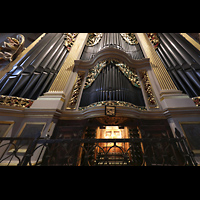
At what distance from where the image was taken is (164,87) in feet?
12.1

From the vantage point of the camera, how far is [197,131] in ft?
8.07

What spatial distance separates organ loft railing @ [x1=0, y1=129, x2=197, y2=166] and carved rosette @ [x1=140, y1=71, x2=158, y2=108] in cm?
129

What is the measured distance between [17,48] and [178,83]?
7709 millimetres

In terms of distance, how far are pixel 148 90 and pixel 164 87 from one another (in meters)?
0.57

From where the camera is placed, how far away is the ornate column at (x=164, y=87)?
3072mm

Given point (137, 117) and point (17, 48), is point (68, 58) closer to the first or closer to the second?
point (17, 48)

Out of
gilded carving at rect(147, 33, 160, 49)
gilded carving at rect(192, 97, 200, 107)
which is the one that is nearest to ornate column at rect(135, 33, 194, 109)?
gilded carving at rect(192, 97, 200, 107)

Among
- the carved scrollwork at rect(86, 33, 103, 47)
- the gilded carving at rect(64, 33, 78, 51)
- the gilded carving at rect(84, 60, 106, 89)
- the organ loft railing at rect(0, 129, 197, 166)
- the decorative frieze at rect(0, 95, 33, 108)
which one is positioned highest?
the carved scrollwork at rect(86, 33, 103, 47)

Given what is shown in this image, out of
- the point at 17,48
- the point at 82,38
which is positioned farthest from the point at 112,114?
the point at 82,38

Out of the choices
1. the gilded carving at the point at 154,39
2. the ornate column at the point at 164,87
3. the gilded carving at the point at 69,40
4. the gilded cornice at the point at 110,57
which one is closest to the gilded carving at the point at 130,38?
the gilded carving at the point at 154,39

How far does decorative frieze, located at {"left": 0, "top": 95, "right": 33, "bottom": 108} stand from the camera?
2.84m

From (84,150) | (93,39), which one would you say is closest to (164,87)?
(84,150)

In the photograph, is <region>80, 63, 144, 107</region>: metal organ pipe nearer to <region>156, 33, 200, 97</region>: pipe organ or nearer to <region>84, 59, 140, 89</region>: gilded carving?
<region>84, 59, 140, 89</region>: gilded carving
